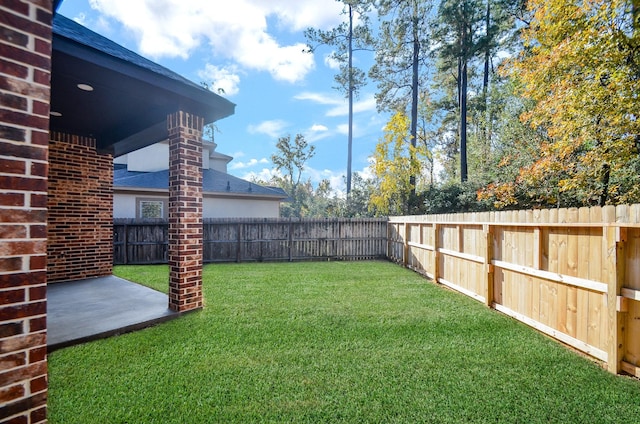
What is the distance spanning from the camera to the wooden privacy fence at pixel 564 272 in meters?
2.90

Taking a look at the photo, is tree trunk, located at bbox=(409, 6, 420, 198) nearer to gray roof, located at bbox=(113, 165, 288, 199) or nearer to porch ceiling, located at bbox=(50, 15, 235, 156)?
gray roof, located at bbox=(113, 165, 288, 199)

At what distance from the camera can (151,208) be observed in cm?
1156

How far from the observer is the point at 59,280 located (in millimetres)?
6043

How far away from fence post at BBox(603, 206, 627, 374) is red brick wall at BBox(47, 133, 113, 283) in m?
8.60

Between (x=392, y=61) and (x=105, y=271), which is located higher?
(x=392, y=61)

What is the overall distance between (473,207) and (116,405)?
12.7m

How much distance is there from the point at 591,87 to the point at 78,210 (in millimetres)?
10982

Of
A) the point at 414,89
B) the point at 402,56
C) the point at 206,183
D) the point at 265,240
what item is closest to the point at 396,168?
the point at 414,89

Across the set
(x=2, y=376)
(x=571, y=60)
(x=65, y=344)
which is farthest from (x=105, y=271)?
(x=571, y=60)

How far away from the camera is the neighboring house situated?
36.3ft

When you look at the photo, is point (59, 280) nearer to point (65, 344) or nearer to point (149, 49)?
point (65, 344)

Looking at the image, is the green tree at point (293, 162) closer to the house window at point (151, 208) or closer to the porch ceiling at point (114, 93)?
the house window at point (151, 208)

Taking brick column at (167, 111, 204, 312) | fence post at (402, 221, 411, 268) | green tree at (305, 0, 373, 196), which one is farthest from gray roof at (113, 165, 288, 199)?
brick column at (167, 111, 204, 312)

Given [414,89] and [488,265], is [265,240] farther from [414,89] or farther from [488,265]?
[414,89]
